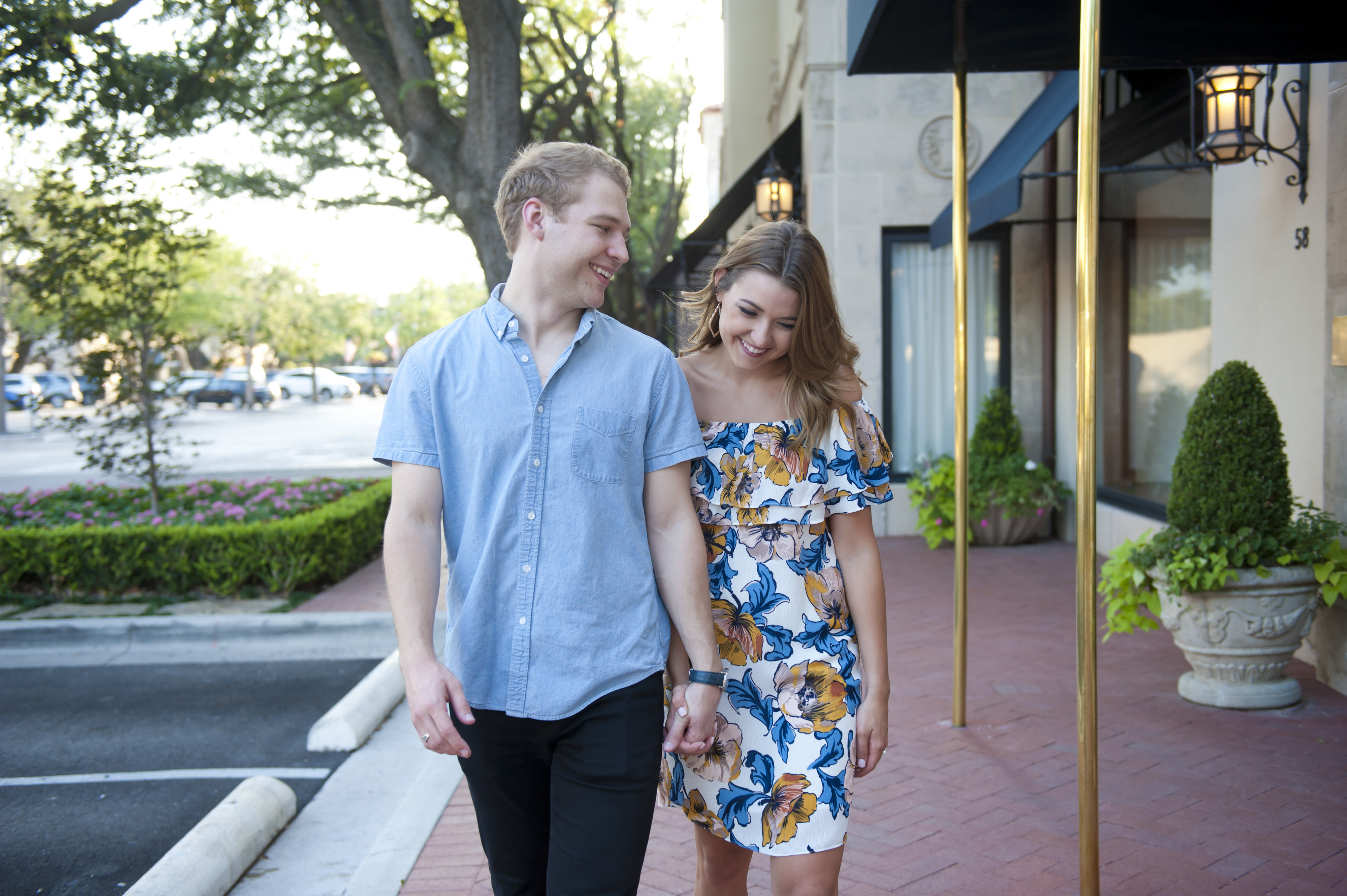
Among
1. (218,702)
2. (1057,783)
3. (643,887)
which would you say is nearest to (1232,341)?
(1057,783)

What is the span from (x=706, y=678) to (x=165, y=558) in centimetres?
660

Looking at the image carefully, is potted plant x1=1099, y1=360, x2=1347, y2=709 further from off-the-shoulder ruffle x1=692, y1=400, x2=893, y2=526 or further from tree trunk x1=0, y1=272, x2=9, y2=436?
tree trunk x1=0, y1=272, x2=9, y2=436

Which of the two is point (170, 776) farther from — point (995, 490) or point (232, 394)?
point (232, 394)

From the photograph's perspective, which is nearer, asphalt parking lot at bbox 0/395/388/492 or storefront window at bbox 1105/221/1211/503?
storefront window at bbox 1105/221/1211/503

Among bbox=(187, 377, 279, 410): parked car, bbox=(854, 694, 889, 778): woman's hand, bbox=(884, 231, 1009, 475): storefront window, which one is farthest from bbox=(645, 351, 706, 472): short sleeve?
bbox=(187, 377, 279, 410): parked car

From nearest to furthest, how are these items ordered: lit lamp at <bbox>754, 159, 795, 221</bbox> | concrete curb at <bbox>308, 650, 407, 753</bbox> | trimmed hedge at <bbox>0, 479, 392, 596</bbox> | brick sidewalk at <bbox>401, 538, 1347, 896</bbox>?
brick sidewalk at <bbox>401, 538, 1347, 896</bbox>, concrete curb at <bbox>308, 650, 407, 753</bbox>, trimmed hedge at <bbox>0, 479, 392, 596</bbox>, lit lamp at <bbox>754, 159, 795, 221</bbox>

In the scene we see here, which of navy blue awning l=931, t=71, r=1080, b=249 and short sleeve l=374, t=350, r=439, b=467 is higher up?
navy blue awning l=931, t=71, r=1080, b=249

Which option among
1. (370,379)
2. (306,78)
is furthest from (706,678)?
(370,379)

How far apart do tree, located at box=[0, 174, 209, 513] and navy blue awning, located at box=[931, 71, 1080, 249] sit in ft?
21.8

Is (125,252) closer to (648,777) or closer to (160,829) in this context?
(160,829)

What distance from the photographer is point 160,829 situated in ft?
12.6

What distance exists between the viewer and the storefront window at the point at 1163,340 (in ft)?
24.6

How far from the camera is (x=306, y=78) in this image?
Result: 11422 millimetres

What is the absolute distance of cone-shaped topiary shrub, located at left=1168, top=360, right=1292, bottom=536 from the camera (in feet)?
14.8
